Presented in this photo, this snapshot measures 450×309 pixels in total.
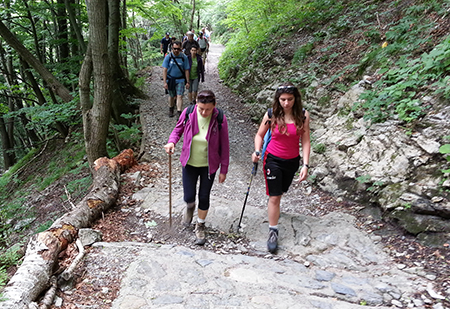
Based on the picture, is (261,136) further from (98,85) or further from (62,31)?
(62,31)

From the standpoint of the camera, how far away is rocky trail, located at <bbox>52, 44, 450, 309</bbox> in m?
2.65

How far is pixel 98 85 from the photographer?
19.1ft

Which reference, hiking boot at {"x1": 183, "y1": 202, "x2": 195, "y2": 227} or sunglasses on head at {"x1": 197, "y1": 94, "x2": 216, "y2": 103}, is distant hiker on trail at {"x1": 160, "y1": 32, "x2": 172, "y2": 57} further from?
sunglasses on head at {"x1": 197, "y1": 94, "x2": 216, "y2": 103}

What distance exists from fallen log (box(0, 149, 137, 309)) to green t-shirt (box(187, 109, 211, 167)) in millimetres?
1878

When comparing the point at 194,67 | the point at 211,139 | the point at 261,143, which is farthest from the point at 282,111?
the point at 194,67

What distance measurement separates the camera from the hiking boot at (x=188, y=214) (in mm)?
4359

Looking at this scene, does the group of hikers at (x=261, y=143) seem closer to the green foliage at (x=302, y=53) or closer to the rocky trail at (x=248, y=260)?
the rocky trail at (x=248, y=260)

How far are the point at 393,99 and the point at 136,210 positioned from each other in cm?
514

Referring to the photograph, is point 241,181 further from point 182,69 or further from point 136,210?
point 182,69

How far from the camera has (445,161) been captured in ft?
12.4

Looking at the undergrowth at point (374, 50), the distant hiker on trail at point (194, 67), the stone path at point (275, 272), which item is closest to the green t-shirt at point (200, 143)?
the stone path at point (275, 272)

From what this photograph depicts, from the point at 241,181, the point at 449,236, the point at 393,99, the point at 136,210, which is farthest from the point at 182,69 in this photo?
the point at 449,236

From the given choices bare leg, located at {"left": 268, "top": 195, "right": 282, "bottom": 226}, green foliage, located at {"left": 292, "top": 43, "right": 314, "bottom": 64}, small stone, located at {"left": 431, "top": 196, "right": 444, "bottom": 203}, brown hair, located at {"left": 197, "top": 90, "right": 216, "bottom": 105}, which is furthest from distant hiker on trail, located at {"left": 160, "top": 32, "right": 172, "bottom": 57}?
small stone, located at {"left": 431, "top": 196, "right": 444, "bottom": 203}

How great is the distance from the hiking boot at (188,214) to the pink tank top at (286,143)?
5.11 ft
